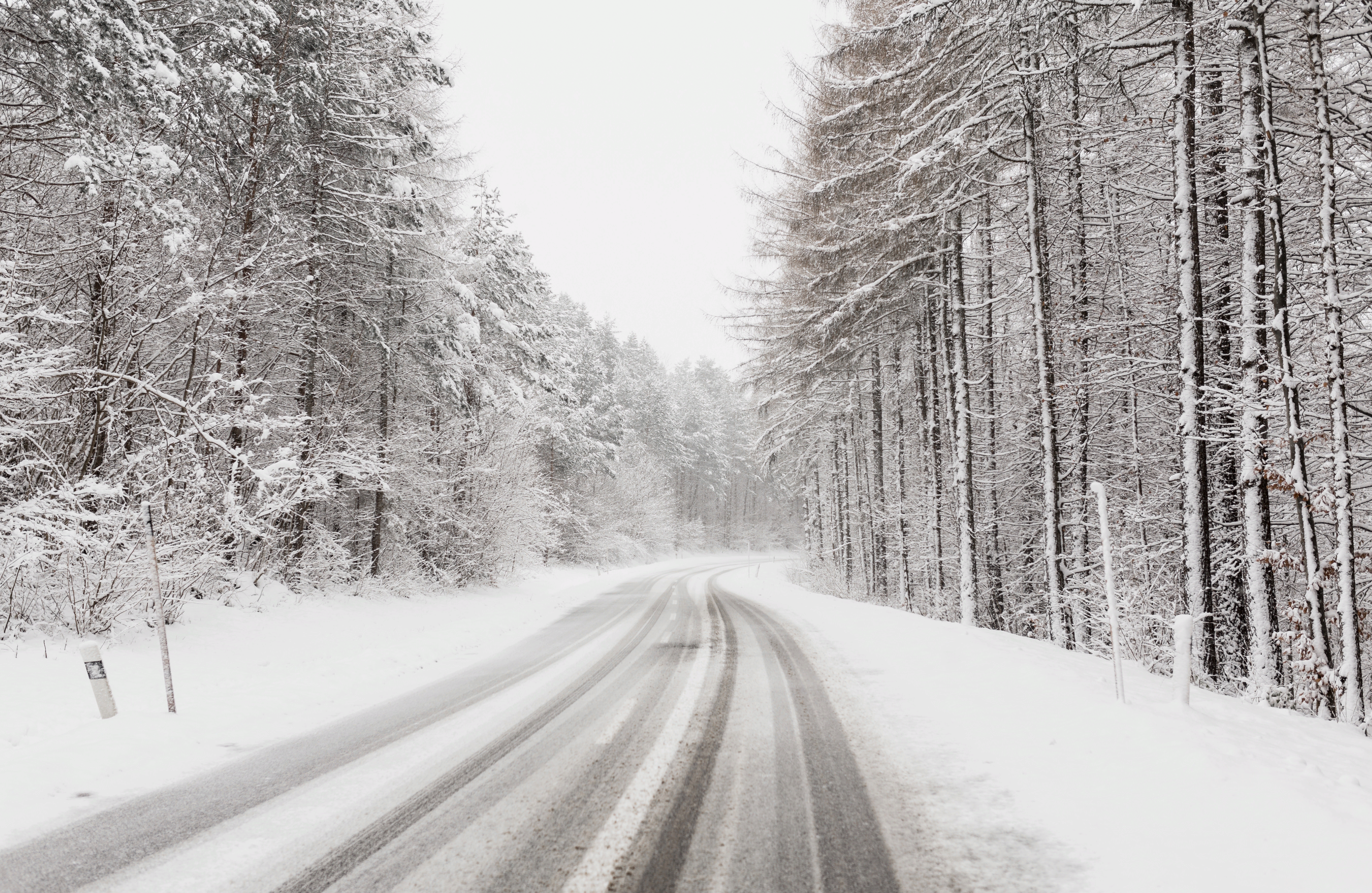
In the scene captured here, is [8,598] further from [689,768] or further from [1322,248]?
[1322,248]

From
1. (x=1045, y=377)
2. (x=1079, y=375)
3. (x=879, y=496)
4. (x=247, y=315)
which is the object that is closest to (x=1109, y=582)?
(x=1045, y=377)

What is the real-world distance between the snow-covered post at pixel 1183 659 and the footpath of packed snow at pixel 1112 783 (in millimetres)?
164

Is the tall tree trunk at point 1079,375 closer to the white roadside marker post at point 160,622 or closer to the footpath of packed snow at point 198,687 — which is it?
the footpath of packed snow at point 198,687

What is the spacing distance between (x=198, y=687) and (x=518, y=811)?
5408 mm

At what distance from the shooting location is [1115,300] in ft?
38.0

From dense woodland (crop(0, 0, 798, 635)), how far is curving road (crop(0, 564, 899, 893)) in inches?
168

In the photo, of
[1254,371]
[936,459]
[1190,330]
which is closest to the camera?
[1254,371]

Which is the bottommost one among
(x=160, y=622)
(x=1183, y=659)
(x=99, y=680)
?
(x=99, y=680)

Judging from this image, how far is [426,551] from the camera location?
17.1 meters

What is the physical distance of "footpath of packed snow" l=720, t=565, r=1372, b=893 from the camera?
8.99 feet

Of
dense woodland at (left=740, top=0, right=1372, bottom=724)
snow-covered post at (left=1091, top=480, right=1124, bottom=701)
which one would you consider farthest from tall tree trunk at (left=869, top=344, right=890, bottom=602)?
snow-covered post at (left=1091, top=480, right=1124, bottom=701)

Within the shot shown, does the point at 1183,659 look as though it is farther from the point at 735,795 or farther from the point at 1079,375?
the point at 1079,375

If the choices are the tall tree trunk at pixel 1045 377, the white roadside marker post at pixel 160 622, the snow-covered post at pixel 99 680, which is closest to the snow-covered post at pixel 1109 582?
the tall tree trunk at pixel 1045 377

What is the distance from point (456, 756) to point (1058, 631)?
384 inches
